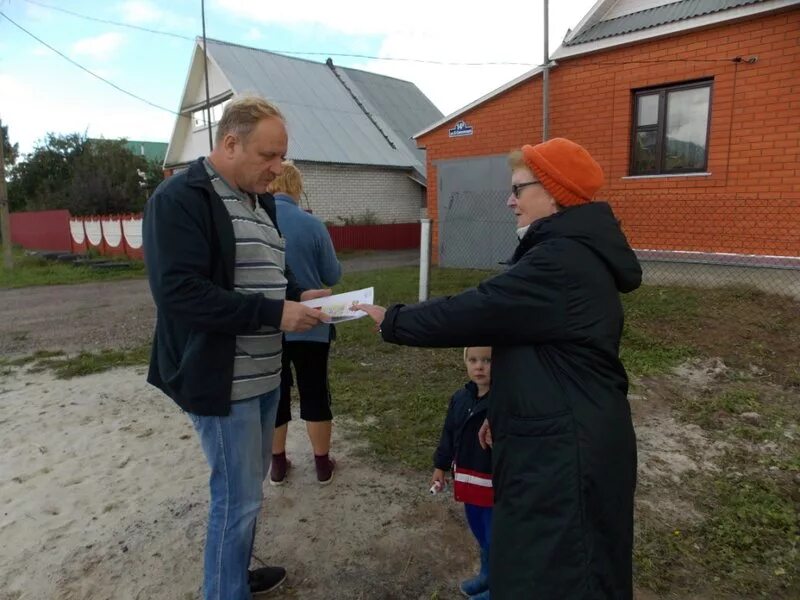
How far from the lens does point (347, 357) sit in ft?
18.9

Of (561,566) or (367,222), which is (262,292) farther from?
(367,222)

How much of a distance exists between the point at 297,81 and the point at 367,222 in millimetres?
5796

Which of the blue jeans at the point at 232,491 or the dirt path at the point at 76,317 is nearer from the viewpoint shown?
the blue jeans at the point at 232,491

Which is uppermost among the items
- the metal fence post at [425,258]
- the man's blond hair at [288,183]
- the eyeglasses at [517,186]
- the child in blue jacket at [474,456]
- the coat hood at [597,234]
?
the man's blond hair at [288,183]

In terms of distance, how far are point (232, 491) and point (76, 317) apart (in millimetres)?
7898

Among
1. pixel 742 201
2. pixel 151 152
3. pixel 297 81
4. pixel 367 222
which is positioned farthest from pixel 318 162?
pixel 151 152

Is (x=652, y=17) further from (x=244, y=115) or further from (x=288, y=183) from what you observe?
(x=244, y=115)

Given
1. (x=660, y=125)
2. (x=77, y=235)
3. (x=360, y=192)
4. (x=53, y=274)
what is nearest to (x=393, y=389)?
(x=660, y=125)

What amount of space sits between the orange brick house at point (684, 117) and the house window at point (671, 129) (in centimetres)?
2

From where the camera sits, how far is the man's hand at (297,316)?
181 centimetres

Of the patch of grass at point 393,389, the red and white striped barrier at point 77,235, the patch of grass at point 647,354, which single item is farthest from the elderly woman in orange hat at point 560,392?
the red and white striped barrier at point 77,235

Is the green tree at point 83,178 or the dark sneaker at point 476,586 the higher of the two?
the green tree at point 83,178

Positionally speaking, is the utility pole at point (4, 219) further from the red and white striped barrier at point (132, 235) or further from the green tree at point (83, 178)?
the green tree at point (83, 178)

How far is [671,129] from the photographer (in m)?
8.71
